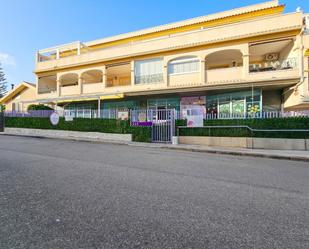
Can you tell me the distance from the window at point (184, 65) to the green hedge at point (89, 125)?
703cm

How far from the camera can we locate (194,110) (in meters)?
13.5

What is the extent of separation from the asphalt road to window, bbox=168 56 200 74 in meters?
13.4

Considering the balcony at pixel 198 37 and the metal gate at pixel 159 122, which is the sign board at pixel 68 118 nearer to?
the metal gate at pixel 159 122

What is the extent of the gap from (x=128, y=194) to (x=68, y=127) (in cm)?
1459

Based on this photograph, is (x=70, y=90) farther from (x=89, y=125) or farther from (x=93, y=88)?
(x=89, y=125)

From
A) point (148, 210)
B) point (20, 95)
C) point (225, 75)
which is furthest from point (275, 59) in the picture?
point (20, 95)

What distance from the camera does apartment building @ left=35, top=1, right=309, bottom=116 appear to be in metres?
14.9

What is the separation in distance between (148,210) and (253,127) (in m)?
10.9

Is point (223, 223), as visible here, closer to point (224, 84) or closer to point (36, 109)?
point (224, 84)

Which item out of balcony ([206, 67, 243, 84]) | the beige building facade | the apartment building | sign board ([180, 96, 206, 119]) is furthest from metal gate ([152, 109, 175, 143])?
the beige building facade

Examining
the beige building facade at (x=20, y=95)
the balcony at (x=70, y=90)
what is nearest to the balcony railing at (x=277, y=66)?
the balcony at (x=70, y=90)

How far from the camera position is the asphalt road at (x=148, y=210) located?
2453mm

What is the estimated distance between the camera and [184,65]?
706 inches

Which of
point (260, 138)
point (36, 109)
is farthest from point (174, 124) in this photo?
point (36, 109)
